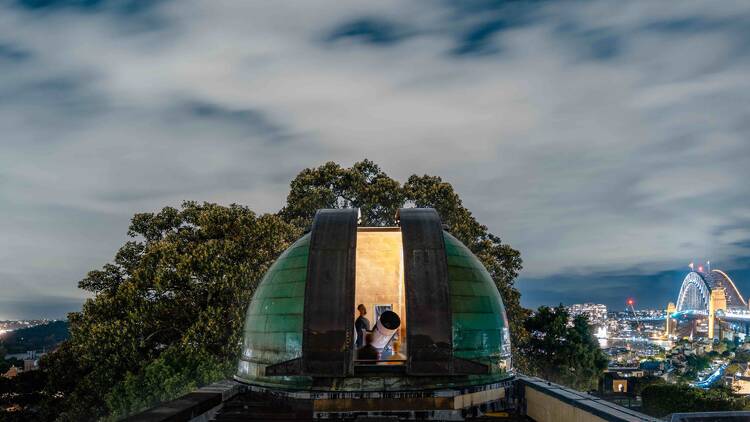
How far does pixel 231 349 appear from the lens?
30.5m

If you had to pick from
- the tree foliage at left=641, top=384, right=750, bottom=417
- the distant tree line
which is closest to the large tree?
the distant tree line

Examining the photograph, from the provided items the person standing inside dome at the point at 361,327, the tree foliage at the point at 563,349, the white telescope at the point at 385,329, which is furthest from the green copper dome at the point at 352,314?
the tree foliage at the point at 563,349

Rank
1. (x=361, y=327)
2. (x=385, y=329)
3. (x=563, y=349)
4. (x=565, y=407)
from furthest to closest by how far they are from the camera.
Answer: (x=563, y=349) → (x=361, y=327) → (x=385, y=329) → (x=565, y=407)

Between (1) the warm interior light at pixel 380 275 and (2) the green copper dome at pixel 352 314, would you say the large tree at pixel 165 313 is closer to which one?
(1) the warm interior light at pixel 380 275

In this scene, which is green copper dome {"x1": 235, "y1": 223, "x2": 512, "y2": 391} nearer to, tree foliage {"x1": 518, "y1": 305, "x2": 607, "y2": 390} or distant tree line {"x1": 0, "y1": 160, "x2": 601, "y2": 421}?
distant tree line {"x1": 0, "y1": 160, "x2": 601, "y2": 421}

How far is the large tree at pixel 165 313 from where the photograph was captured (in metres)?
30.1

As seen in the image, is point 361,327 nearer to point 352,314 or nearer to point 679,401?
point 352,314

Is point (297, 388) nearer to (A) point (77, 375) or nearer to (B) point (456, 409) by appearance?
(B) point (456, 409)

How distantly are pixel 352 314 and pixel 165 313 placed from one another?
23.9m

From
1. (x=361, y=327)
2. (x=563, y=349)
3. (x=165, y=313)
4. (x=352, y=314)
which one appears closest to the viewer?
(x=352, y=314)

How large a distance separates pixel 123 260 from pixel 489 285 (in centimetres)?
3022

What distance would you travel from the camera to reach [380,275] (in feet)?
62.4

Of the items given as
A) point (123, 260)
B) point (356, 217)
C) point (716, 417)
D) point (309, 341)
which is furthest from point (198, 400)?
point (123, 260)

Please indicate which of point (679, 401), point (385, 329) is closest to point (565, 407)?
point (385, 329)
